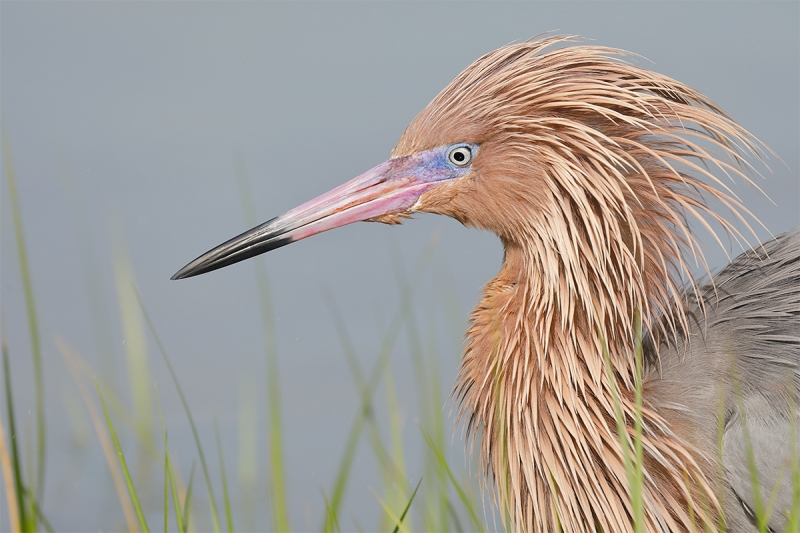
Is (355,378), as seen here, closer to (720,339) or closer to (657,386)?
(657,386)

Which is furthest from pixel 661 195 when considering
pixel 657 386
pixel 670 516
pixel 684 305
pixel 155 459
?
pixel 155 459

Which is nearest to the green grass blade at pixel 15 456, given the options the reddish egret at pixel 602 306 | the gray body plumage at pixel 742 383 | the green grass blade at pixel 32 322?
the green grass blade at pixel 32 322

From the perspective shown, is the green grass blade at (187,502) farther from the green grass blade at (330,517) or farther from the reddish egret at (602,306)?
the reddish egret at (602,306)

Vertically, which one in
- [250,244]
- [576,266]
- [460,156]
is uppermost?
[460,156]

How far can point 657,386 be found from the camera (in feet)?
8.05

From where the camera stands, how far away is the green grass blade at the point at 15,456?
136 centimetres

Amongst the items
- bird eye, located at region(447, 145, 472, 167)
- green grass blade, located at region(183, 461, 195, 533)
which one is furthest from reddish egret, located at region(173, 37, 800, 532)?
green grass blade, located at region(183, 461, 195, 533)

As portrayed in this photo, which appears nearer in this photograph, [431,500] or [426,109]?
[431,500]

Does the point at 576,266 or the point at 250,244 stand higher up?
the point at 250,244

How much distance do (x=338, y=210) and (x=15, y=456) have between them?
1.66 metres

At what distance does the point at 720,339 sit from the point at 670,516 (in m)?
0.58

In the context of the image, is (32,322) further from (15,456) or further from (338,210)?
(338,210)

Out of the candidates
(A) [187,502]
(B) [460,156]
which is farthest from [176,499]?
(B) [460,156]

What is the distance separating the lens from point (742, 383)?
7.82 feet
